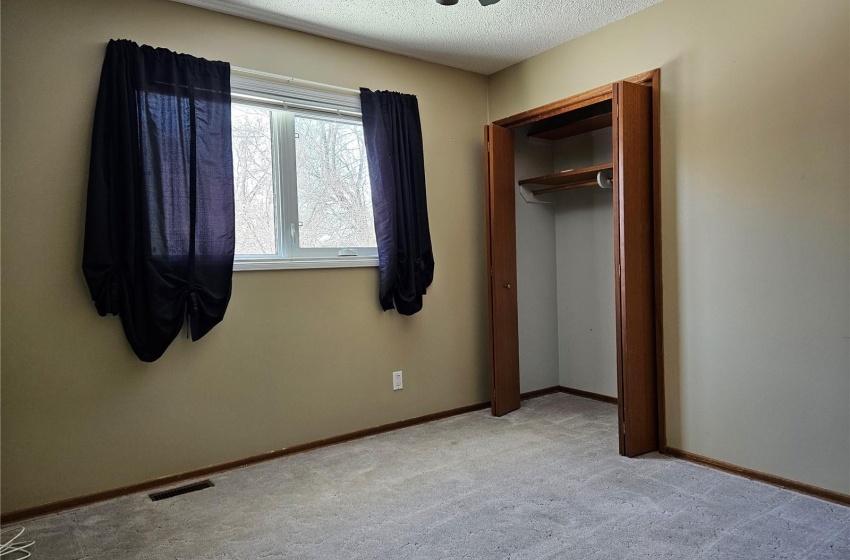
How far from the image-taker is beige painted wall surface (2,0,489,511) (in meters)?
2.49

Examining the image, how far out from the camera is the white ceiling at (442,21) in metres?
2.97

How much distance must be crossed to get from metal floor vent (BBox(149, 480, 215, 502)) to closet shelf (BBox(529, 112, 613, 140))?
10.4 feet

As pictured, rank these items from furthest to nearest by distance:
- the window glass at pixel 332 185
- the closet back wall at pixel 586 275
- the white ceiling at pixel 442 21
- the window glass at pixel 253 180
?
the closet back wall at pixel 586 275 → the window glass at pixel 332 185 → the window glass at pixel 253 180 → the white ceiling at pixel 442 21

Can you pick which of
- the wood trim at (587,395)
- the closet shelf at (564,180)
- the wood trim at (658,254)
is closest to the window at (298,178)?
the closet shelf at (564,180)

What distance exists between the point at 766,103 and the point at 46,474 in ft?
12.0

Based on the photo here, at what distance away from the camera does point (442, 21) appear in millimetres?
3188

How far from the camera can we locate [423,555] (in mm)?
2057

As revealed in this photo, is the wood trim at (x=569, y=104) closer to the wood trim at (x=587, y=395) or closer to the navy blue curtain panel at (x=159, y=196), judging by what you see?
the navy blue curtain panel at (x=159, y=196)

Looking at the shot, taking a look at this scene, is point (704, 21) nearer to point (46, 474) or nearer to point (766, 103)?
point (766, 103)

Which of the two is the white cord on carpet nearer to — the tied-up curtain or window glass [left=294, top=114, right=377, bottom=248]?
window glass [left=294, top=114, right=377, bottom=248]

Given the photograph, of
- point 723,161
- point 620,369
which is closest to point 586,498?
point 620,369

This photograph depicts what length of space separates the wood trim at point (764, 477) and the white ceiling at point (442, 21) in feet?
7.90

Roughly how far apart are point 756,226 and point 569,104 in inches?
52.7

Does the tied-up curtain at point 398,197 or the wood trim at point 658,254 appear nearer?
the wood trim at point 658,254
